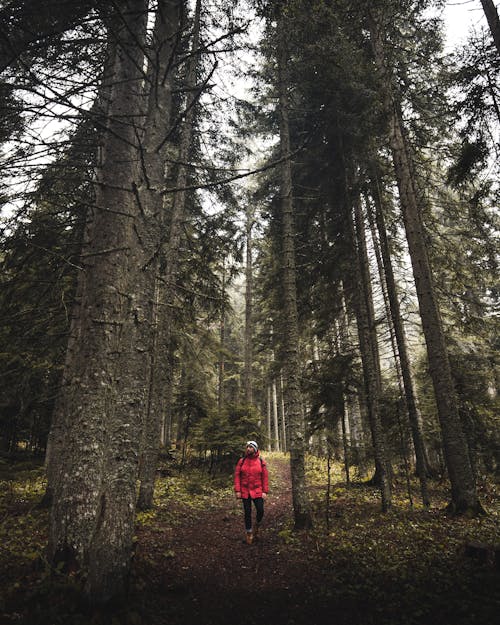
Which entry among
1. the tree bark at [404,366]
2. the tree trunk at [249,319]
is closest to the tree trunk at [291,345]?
the tree bark at [404,366]

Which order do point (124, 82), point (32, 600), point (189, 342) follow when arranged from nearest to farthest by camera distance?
point (32, 600), point (124, 82), point (189, 342)

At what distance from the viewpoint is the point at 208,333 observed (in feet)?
43.0

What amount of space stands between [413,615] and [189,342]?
9.80 metres

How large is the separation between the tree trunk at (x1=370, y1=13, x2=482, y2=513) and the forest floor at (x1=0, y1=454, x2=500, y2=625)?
0.64 m

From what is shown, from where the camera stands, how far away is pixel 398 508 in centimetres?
829

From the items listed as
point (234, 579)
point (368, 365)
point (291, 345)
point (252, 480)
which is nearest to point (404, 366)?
point (368, 365)

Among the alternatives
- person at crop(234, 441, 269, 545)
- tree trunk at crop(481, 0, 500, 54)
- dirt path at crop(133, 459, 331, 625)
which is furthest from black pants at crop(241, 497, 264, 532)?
tree trunk at crop(481, 0, 500, 54)

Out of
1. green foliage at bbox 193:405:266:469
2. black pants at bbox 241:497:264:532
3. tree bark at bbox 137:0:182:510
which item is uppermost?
tree bark at bbox 137:0:182:510

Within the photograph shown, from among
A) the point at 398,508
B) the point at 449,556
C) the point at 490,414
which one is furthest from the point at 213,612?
the point at 490,414

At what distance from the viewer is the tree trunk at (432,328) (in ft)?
23.5

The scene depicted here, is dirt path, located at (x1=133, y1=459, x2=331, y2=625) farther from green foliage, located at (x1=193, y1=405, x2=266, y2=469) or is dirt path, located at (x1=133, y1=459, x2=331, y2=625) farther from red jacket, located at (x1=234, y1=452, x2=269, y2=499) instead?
green foliage, located at (x1=193, y1=405, x2=266, y2=469)

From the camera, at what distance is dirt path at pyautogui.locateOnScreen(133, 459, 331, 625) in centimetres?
382

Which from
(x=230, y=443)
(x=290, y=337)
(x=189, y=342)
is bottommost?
(x=230, y=443)

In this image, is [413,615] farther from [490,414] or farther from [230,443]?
[230,443]
